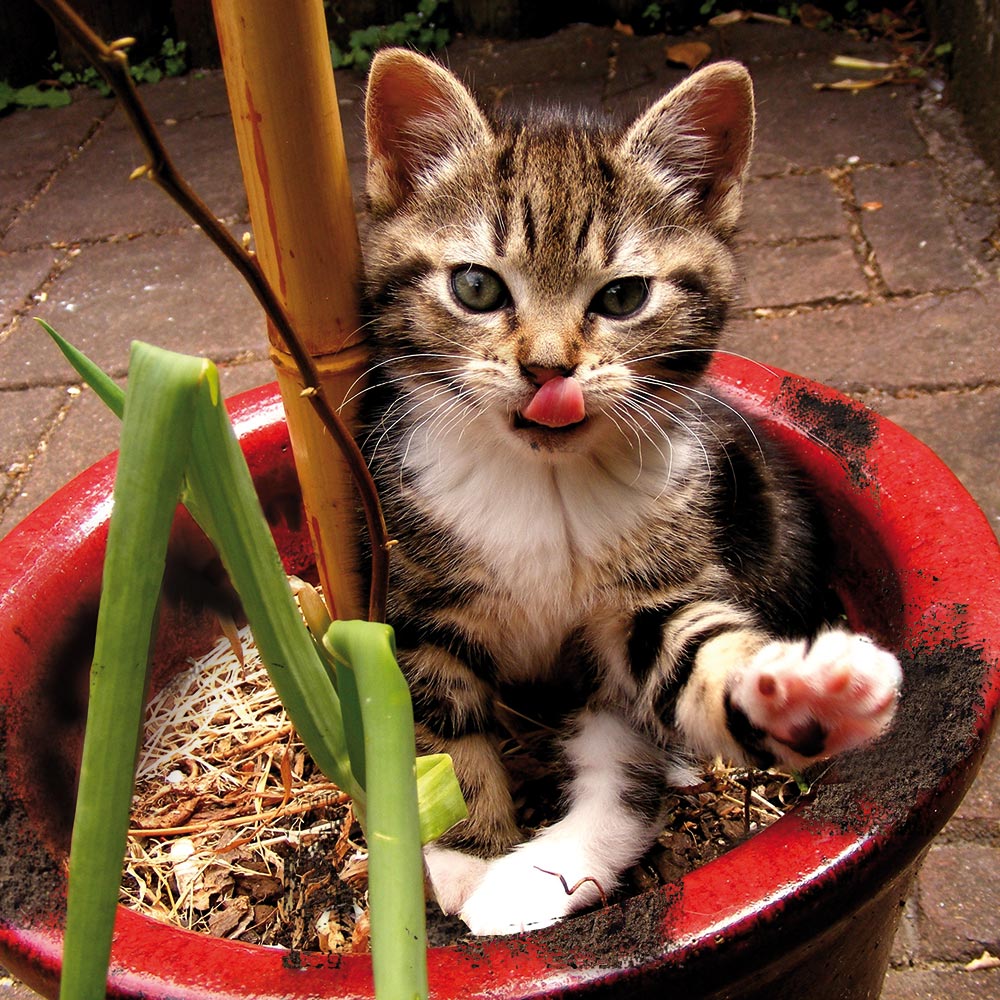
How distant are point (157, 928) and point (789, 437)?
0.82 meters

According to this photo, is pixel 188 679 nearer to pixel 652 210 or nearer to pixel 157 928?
pixel 157 928

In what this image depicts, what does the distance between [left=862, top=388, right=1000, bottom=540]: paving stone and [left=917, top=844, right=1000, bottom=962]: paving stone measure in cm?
65

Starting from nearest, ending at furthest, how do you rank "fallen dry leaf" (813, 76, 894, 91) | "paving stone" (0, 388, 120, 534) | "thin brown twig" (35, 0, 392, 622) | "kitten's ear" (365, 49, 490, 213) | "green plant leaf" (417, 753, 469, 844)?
"thin brown twig" (35, 0, 392, 622)
"green plant leaf" (417, 753, 469, 844)
"kitten's ear" (365, 49, 490, 213)
"paving stone" (0, 388, 120, 534)
"fallen dry leaf" (813, 76, 894, 91)

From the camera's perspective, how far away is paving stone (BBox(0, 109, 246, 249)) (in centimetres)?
294

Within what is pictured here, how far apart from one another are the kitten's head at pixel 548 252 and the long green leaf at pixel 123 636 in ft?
1.56

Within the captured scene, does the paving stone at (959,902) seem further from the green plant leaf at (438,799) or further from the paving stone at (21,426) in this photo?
the paving stone at (21,426)

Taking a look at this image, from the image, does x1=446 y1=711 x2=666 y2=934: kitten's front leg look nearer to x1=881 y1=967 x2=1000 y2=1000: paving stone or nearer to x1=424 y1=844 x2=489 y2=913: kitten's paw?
x1=424 y1=844 x2=489 y2=913: kitten's paw

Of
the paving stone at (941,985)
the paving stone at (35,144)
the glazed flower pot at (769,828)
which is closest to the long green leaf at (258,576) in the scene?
the glazed flower pot at (769,828)

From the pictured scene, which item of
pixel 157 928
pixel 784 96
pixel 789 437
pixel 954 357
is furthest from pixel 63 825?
pixel 784 96

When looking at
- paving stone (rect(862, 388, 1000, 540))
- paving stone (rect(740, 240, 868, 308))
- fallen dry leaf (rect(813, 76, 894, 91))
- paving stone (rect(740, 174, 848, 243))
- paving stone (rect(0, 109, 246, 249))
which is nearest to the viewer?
paving stone (rect(862, 388, 1000, 540))

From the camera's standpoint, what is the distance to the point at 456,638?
43.9 inches

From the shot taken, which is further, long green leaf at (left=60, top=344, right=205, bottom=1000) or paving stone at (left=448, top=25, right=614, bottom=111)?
paving stone at (left=448, top=25, right=614, bottom=111)

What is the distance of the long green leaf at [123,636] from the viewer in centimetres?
48

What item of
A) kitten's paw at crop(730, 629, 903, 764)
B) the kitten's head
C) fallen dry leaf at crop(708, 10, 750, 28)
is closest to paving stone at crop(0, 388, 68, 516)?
the kitten's head
